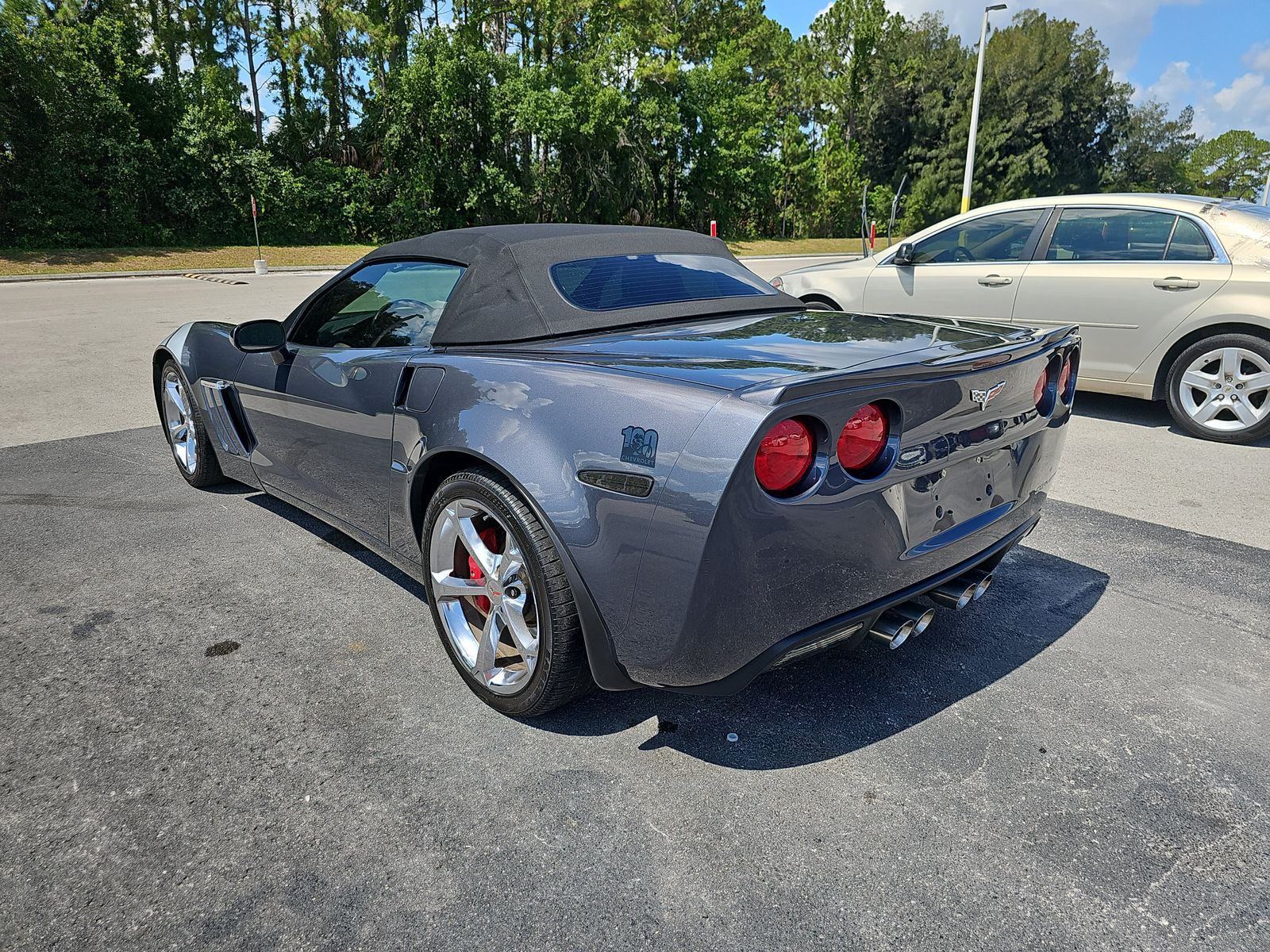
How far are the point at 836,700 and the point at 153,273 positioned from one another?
24812 mm

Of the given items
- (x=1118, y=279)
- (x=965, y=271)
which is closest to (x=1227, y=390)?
(x=1118, y=279)

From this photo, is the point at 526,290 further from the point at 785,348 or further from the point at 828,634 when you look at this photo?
the point at 828,634

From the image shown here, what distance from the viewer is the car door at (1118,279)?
5875 millimetres

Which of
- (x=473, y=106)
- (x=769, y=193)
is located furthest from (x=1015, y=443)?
(x=769, y=193)

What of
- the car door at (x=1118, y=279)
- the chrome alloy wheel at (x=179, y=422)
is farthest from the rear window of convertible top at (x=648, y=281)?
the car door at (x=1118, y=279)

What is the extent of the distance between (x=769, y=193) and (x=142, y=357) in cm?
3429

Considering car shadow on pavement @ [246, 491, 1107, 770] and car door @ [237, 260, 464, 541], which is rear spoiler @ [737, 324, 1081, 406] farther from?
car door @ [237, 260, 464, 541]

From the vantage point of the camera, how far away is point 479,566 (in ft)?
8.69

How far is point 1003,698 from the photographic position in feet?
8.86

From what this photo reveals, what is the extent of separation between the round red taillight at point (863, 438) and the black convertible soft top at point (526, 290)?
1061 mm

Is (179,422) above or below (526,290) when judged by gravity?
below

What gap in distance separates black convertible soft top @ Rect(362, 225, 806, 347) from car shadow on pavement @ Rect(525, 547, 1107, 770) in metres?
1.22

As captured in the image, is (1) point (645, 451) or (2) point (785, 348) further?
(2) point (785, 348)

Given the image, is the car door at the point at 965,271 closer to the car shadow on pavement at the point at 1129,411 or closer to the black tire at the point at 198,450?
the car shadow on pavement at the point at 1129,411
